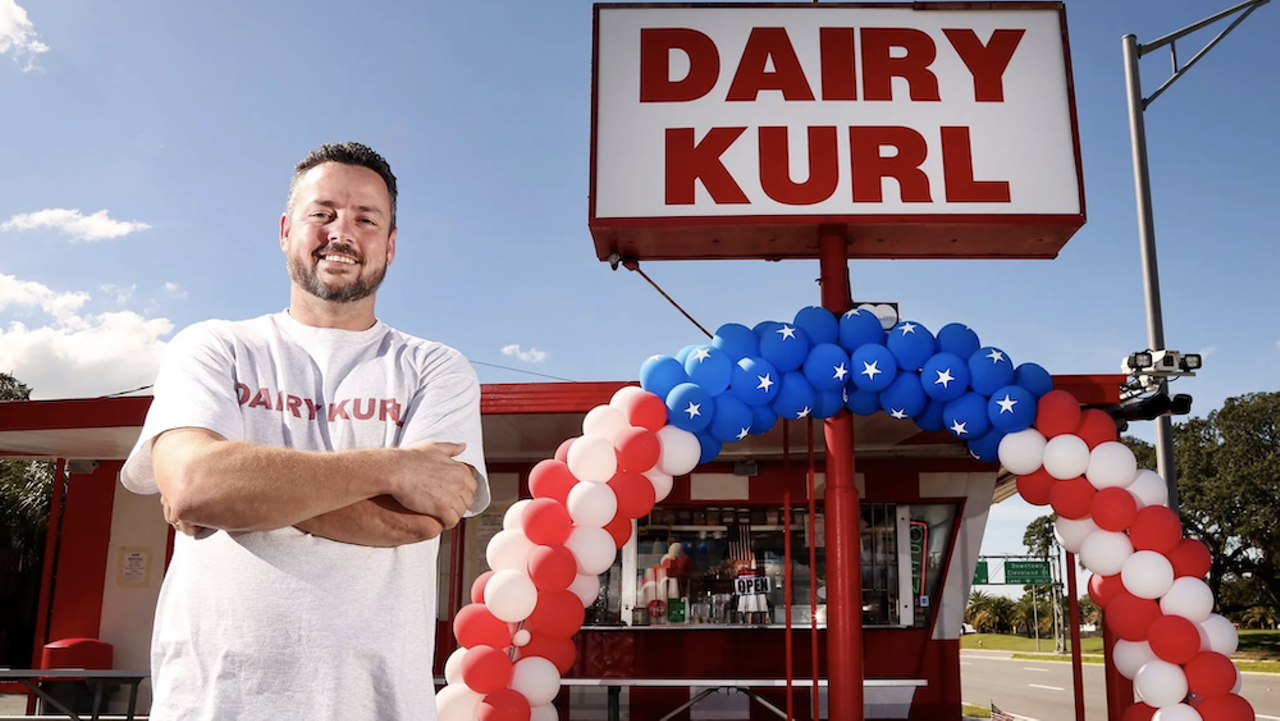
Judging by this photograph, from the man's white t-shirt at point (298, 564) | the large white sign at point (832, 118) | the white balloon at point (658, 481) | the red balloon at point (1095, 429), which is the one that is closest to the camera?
the man's white t-shirt at point (298, 564)

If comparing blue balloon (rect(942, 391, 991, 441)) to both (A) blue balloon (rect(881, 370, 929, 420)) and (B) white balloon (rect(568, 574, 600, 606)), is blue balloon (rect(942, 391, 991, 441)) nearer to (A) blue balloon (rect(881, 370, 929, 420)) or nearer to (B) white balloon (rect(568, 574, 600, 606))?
(A) blue balloon (rect(881, 370, 929, 420))

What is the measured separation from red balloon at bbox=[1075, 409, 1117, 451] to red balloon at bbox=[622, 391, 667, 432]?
2.45 metres

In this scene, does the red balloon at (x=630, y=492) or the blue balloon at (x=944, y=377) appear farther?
the blue balloon at (x=944, y=377)

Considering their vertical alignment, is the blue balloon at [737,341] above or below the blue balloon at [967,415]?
above

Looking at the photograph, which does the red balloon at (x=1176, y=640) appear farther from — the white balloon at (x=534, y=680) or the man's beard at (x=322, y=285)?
the man's beard at (x=322, y=285)

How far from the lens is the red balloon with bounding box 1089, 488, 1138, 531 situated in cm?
549

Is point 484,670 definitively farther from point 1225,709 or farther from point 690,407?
point 1225,709

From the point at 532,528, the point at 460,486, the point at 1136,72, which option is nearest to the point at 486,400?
the point at 532,528

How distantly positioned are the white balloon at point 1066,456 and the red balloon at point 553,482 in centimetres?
276

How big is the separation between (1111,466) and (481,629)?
12.0 ft

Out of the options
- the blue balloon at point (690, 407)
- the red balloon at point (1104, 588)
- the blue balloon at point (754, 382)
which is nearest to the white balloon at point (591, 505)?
the blue balloon at point (690, 407)

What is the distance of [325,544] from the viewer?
1608 mm

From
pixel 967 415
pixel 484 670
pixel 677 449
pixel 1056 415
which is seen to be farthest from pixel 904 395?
pixel 484 670

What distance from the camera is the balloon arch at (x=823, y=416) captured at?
519 centimetres
